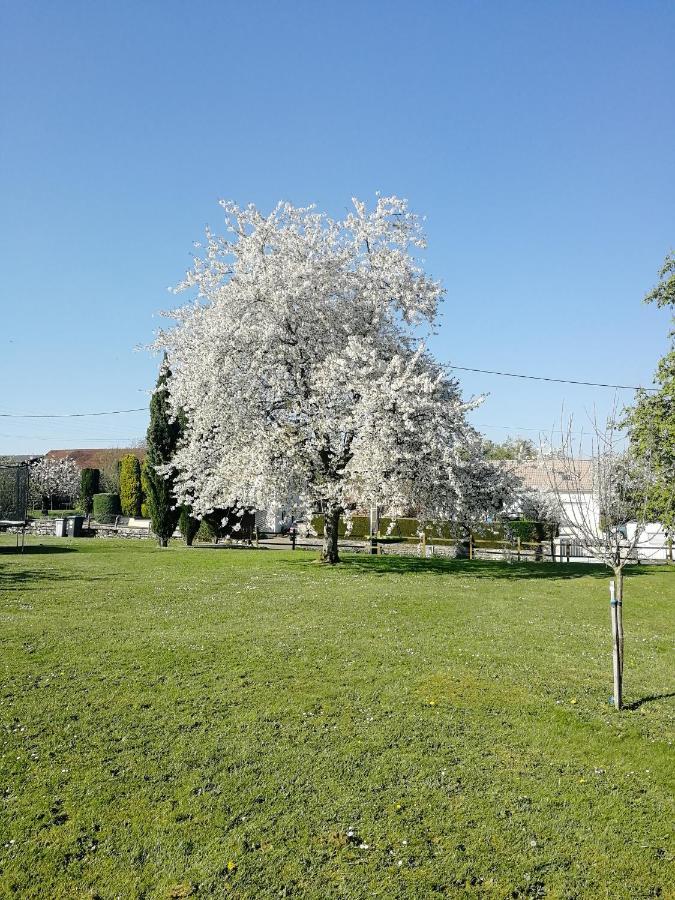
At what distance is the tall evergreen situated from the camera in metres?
29.9

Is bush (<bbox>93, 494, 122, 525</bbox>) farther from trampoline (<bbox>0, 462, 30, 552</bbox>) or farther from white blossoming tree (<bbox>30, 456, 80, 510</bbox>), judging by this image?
trampoline (<bbox>0, 462, 30, 552</bbox>)

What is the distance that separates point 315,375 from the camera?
784 inches

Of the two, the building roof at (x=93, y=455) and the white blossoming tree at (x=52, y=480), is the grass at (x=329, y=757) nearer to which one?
the white blossoming tree at (x=52, y=480)

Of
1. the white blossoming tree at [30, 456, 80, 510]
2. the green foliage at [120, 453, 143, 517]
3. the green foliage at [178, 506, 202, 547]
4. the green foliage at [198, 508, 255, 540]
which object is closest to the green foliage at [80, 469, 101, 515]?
the green foliage at [120, 453, 143, 517]

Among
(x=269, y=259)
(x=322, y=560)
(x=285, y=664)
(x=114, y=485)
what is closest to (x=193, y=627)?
(x=285, y=664)

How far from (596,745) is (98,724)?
198 inches

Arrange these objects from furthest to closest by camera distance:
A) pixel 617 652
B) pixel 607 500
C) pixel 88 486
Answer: pixel 88 486 < pixel 607 500 < pixel 617 652

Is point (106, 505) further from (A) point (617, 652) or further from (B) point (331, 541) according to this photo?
(A) point (617, 652)

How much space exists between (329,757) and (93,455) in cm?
7977

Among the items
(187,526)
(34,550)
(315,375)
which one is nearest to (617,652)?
(315,375)

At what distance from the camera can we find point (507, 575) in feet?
65.4

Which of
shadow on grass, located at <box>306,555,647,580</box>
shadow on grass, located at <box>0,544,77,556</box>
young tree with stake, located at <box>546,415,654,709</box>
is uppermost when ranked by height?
young tree with stake, located at <box>546,415,654,709</box>

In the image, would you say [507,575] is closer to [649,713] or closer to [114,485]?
[649,713]

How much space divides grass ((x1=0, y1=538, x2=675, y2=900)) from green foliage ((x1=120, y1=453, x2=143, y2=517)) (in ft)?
133
